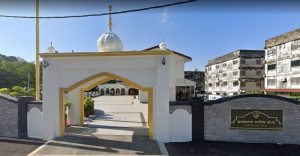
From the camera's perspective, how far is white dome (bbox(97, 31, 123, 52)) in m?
11.5

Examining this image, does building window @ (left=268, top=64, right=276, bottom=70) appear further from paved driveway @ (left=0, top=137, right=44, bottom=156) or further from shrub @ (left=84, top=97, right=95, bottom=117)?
paved driveway @ (left=0, top=137, right=44, bottom=156)

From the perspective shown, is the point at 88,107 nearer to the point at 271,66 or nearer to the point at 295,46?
the point at 295,46

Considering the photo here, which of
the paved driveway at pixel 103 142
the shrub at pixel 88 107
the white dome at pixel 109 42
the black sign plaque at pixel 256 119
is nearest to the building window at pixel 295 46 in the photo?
the black sign plaque at pixel 256 119

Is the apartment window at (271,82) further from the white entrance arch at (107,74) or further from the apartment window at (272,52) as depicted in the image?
the white entrance arch at (107,74)

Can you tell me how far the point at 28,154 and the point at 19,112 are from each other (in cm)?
358

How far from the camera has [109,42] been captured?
1155 cm

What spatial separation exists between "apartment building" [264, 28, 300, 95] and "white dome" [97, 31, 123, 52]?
109ft

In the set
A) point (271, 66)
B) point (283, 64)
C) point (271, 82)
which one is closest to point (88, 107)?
point (283, 64)

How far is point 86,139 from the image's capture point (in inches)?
428

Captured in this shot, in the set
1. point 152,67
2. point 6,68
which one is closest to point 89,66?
point 152,67

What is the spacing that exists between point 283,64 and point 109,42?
3716 cm

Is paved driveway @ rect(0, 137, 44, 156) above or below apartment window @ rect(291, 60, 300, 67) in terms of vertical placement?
below

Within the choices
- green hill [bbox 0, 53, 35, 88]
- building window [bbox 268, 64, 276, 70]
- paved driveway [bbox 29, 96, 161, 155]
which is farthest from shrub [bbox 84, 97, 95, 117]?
green hill [bbox 0, 53, 35, 88]

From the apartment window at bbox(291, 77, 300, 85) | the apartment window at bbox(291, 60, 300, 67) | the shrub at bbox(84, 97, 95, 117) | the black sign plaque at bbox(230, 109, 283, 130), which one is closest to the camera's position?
the black sign plaque at bbox(230, 109, 283, 130)
